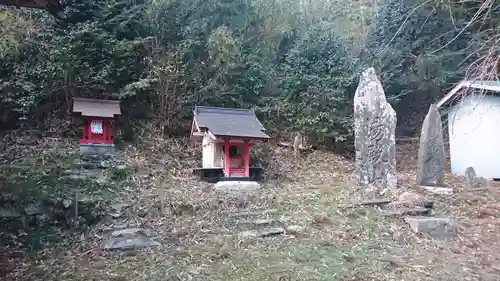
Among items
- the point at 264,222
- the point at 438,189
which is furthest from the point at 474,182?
the point at 264,222

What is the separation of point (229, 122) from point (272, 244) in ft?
11.9

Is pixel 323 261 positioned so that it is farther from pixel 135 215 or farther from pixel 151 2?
pixel 151 2

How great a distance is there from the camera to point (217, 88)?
1057 centimetres

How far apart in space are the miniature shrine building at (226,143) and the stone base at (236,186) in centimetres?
14

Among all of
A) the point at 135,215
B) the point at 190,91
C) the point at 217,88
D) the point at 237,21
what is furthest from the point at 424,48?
the point at 135,215

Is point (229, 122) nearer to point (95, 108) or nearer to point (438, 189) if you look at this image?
point (95, 108)

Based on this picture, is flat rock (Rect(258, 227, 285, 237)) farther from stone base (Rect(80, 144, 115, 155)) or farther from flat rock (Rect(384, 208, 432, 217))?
stone base (Rect(80, 144, 115, 155))

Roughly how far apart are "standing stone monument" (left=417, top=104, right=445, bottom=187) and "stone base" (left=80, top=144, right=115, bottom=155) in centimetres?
656

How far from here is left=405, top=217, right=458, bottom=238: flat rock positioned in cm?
566

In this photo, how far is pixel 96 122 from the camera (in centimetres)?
812

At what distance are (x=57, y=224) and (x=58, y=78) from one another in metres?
4.77

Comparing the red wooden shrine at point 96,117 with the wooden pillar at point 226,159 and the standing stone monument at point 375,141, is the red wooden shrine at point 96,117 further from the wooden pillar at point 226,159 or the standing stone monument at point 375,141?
the standing stone monument at point 375,141

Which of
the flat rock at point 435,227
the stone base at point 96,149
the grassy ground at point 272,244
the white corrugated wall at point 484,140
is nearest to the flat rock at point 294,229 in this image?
the grassy ground at point 272,244

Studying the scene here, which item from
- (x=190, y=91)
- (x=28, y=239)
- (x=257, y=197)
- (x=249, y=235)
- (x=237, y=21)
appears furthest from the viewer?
(x=237, y=21)
